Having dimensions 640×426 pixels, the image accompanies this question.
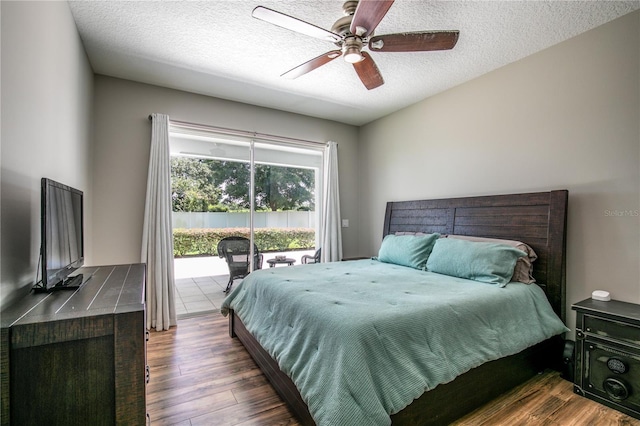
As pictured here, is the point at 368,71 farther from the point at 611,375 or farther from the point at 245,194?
the point at 611,375

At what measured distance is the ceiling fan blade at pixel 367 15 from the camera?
5.21 ft

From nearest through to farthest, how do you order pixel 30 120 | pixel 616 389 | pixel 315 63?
pixel 30 120 < pixel 616 389 < pixel 315 63

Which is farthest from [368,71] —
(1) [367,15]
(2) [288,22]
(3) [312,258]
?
(3) [312,258]

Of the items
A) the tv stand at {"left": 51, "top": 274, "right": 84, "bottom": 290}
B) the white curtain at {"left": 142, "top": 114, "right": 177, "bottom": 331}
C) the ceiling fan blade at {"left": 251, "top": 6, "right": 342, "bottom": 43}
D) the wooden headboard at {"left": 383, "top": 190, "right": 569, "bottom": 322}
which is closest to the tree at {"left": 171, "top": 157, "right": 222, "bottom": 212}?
the white curtain at {"left": 142, "top": 114, "right": 177, "bottom": 331}

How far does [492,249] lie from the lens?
2.52 m

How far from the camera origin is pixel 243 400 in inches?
78.0

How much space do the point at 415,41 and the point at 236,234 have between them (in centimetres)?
308

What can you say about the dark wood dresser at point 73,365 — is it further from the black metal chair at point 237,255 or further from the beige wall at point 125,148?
the black metal chair at point 237,255

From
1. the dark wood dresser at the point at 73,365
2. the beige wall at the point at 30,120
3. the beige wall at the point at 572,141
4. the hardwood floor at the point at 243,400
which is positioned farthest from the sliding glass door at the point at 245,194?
the dark wood dresser at the point at 73,365

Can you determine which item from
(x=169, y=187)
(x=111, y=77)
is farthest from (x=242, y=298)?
(x=111, y=77)

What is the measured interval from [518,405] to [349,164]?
147 inches

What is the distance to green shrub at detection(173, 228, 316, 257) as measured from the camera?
3731 millimetres

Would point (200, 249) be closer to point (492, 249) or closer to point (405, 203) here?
point (405, 203)

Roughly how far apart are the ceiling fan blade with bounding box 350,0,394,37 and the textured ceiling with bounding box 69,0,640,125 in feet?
1.34
